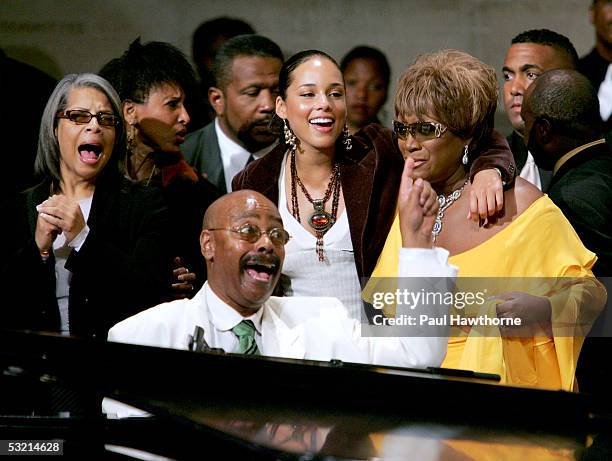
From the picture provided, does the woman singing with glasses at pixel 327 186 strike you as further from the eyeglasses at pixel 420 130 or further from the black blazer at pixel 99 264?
the black blazer at pixel 99 264

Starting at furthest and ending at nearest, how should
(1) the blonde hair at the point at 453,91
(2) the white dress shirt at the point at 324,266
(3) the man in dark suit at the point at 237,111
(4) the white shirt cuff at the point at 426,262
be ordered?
(3) the man in dark suit at the point at 237,111, (2) the white dress shirt at the point at 324,266, (1) the blonde hair at the point at 453,91, (4) the white shirt cuff at the point at 426,262

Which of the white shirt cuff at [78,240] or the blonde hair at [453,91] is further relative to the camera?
the white shirt cuff at [78,240]

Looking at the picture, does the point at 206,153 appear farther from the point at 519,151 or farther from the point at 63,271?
the point at 519,151

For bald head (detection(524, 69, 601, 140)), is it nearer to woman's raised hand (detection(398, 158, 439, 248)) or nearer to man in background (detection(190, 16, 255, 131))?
woman's raised hand (detection(398, 158, 439, 248))

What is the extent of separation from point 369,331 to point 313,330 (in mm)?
196

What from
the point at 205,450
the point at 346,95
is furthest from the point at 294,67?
the point at 205,450

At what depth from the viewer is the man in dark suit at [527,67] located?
12.0 ft

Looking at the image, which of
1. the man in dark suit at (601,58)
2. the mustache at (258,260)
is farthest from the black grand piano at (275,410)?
the man in dark suit at (601,58)

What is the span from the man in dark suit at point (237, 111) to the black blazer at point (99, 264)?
27 cm

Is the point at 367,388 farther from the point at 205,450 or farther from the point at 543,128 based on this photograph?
the point at 543,128

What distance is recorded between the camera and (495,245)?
328cm

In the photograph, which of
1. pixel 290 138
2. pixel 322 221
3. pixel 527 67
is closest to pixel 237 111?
pixel 290 138

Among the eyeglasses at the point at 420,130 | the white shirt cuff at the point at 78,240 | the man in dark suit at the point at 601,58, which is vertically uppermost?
the man in dark suit at the point at 601,58

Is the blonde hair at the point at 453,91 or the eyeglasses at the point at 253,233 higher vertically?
the blonde hair at the point at 453,91
